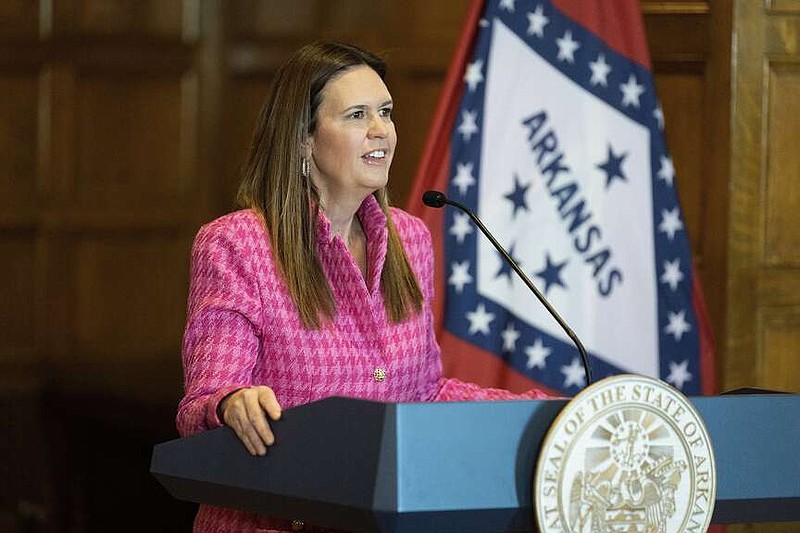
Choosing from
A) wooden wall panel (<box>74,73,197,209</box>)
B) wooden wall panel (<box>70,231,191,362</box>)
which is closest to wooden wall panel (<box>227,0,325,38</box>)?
wooden wall panel (<box>74,73,197,209</box>)

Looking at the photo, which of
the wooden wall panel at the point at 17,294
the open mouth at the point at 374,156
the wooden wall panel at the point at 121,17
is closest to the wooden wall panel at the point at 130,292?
the wooden wall panel at the point at 17,294

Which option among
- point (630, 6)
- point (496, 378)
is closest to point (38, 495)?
point (496, 378)

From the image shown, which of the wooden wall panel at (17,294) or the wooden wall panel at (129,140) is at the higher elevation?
the wooden wall panel at (129,140)

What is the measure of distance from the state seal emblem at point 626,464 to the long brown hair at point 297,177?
2.04 ft

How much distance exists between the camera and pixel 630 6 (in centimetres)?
377

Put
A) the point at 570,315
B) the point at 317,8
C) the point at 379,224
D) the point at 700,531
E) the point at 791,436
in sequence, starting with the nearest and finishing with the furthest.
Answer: the point at 700,531
the point at 791,436
the point at 379,224
the point at 570,315
the point at 317,8

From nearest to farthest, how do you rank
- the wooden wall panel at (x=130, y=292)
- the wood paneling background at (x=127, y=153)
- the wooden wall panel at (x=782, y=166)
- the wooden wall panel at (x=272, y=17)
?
the wooden wall panel at (x=782, y=166)
the wood paneling background at (x=127, y=153)
the wooden wall panel at (x=272, y=17)
the wooden wall panel at (x=130, y=292)

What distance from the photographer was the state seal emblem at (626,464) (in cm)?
143

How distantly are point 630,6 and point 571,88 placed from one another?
1.00 feet

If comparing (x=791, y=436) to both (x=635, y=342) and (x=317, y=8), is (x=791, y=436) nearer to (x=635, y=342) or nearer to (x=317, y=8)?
(x=635, y=342)

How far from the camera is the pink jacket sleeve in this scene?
181cm

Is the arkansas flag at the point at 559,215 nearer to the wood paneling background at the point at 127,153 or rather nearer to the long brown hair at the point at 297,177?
the wood paneling background at the point at 127,153

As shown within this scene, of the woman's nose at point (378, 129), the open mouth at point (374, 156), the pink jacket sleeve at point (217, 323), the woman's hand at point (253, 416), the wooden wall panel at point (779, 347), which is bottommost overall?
the wooden wall panel at point (779, 347)

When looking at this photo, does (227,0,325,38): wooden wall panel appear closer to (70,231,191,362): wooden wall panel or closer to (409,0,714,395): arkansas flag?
(70,231,191,362): wooden wall panel
